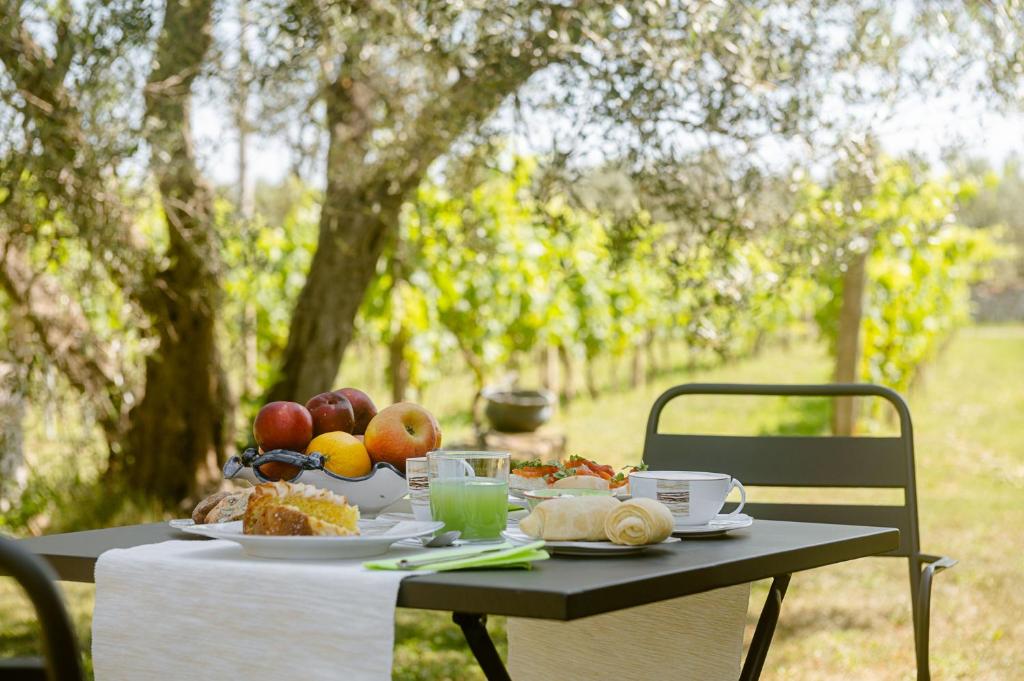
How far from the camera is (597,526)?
1.68 metres

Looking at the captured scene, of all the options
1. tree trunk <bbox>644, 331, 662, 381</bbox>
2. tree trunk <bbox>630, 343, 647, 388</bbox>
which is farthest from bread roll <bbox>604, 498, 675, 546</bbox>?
tree trunk <bbox>644, 331, 662, 381</bbox>

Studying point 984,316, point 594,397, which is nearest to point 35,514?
point 594,397

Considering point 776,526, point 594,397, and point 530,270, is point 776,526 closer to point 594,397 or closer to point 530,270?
point 530,270

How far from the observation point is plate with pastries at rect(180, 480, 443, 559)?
5.08 feet

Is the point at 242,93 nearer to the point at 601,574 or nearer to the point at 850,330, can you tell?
the point at 601,574

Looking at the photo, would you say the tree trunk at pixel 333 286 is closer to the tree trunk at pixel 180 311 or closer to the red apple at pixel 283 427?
the tree trunk at pixel 180 311

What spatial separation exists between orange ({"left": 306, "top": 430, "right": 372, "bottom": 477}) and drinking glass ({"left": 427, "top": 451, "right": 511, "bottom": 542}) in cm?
23

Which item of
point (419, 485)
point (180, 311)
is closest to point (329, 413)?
point (419, 485)

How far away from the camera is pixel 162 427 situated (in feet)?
19.8

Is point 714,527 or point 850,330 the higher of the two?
point 850,330

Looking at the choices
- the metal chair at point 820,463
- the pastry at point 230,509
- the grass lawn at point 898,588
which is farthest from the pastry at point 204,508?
the grass lawn at point 898,588

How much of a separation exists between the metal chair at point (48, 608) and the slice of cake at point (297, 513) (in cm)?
53

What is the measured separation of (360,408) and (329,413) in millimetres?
118

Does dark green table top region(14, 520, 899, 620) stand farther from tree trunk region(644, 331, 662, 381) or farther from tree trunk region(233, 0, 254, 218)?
tree trunk region(644, 331, 662, 381)
